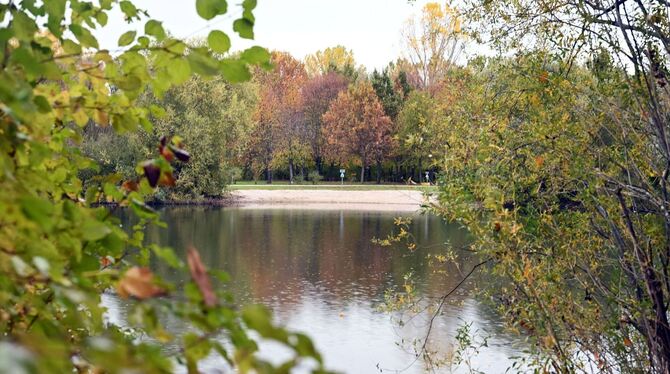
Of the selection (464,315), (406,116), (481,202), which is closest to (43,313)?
(481,202)

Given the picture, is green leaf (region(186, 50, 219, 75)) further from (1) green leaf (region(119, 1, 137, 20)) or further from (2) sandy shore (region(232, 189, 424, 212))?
(2) sandy shore (region(232, 189, 424, 212))

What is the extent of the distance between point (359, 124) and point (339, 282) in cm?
3462

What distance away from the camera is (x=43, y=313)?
1.68 metres

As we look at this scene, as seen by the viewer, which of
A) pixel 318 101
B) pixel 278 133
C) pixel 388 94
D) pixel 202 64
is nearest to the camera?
pixel 202 64

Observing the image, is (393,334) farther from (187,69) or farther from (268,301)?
(187,69)

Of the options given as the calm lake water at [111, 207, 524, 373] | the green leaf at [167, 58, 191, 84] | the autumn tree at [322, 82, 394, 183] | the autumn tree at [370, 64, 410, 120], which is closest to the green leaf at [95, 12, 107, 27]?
the green leaf at [167, 58, 191, 84]

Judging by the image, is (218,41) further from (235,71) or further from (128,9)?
(128,9)

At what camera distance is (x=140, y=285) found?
48.1 inches

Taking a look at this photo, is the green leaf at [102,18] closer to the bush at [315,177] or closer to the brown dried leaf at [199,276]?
the brown dried leaf at [199,276]

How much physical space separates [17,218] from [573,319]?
16.9 ft

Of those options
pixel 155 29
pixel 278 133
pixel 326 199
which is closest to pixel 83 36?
pixel 155 29

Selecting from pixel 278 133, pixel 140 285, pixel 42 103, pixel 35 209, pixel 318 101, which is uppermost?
pixel 318 101

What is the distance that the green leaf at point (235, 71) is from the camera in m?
1.87

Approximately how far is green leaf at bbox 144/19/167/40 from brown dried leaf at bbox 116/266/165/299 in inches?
35.8
